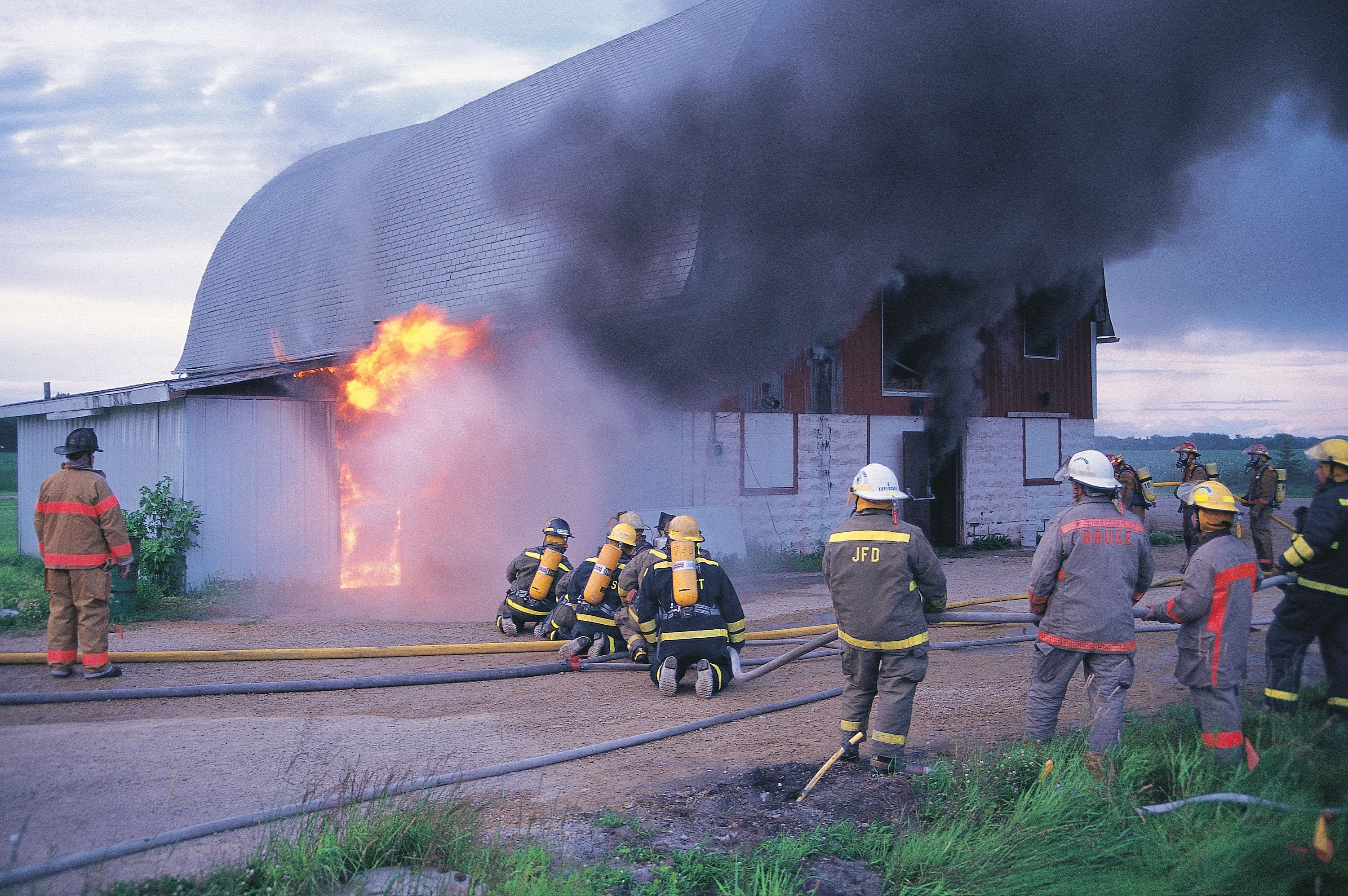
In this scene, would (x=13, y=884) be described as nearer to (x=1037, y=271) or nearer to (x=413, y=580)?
(x=413, y=580)

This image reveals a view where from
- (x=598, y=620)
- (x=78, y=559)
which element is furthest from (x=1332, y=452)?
(x=78, y=559)

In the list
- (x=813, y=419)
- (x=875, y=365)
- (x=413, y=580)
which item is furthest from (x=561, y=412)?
(x=875, y=365)

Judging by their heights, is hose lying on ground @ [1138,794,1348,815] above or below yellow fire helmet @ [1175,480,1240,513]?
below

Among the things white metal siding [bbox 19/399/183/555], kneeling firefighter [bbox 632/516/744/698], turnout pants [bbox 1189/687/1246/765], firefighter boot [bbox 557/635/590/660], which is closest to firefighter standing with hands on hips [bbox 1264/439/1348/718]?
turnout pants [bbox 1189/687/1246/765]

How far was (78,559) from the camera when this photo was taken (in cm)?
652

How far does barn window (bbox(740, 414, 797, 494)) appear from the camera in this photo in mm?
14047

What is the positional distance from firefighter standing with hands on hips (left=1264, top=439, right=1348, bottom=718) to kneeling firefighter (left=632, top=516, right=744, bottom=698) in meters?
3.32

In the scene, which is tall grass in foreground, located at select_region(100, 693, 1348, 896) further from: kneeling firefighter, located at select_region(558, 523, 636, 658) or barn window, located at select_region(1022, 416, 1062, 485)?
barn window, located at select_region(1022, 416, 1062, 485)

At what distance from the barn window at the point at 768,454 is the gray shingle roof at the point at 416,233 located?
3276 mm

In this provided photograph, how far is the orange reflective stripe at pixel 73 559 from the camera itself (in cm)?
650

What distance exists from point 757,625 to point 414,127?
1512 centimetres

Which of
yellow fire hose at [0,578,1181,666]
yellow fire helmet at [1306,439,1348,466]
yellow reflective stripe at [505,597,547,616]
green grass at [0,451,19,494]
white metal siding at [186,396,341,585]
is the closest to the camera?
yellow fire helmet at [1306,439,1348,466]

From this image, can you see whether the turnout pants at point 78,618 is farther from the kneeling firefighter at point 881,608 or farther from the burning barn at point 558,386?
the kneeling firefighter at point 881,608

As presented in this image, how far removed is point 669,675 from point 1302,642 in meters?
3.89
